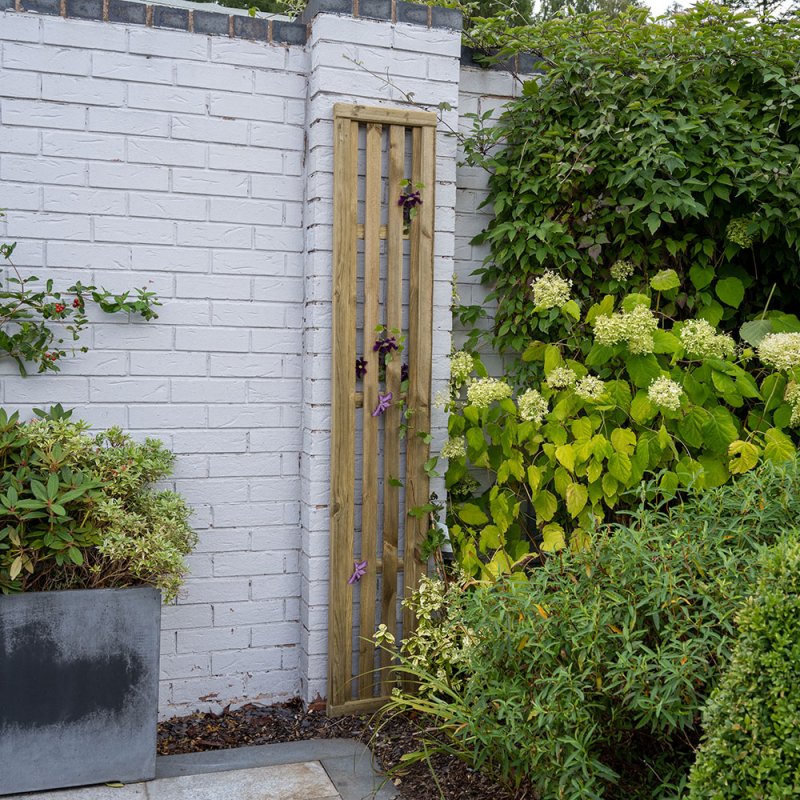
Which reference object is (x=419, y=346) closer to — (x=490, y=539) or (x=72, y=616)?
(x=490, y=539)

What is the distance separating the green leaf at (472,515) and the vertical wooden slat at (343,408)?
0.45 m

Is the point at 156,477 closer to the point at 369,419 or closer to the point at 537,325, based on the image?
the point at 369,419

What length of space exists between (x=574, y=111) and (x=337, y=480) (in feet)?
4.91

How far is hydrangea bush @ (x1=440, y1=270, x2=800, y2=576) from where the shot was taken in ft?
9.03

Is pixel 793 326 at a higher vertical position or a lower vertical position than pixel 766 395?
higher

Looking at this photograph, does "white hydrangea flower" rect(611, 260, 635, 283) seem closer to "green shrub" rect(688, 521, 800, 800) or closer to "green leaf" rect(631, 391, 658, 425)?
"green leaf" rect(631, 391, 658, 425)

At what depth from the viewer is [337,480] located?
9.07 feet

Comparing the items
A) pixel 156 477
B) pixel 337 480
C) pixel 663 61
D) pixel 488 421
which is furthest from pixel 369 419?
pixel 663 61

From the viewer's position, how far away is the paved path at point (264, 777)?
229 centimetres

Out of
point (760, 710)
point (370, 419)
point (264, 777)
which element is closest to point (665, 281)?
point (370, 419)

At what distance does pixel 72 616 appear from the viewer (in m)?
2.27

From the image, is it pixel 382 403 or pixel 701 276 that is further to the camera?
pixel 701 276

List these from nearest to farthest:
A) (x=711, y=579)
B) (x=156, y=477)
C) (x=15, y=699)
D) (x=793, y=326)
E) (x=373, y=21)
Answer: (x=711, y=579)
(x=15, y=699)
(x=156, y=477)
(x=373, y=21)
(x=793, y=326)

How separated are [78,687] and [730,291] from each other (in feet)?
7.87
